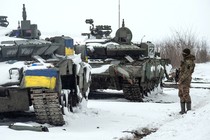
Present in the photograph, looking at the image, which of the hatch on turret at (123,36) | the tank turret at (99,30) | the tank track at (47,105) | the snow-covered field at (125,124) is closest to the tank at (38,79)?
the tank track at (47,105)

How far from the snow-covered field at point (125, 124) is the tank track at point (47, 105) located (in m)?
0.15

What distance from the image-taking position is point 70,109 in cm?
940

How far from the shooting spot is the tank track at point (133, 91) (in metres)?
13.2

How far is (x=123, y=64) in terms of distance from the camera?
43.9 feet

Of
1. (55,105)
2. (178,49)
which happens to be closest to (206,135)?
(55,105)

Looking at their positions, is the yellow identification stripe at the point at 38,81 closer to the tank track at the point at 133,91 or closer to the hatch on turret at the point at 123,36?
the tank track at the point at 133,91

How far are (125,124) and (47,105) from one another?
1.67 meters

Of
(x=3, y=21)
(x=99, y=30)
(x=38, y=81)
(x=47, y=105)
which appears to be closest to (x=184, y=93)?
(x=47, y=105)

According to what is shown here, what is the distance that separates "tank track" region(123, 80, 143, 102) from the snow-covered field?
5.39 feet

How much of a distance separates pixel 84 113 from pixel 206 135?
418cm

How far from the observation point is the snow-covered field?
21.5ft

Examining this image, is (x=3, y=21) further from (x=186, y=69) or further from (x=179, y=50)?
(x=179, y=50)

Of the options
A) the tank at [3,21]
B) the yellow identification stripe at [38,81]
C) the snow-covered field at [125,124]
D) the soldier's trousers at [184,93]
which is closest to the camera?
the snow-covered field at [125,124]

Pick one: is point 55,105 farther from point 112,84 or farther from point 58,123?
point 112,84
